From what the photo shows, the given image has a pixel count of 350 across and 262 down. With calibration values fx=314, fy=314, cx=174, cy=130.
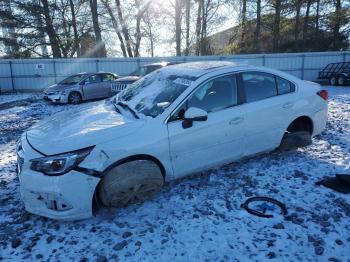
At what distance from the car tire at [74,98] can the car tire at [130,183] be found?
10491 mm

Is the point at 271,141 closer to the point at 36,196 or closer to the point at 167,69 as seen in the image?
the point at 167,69

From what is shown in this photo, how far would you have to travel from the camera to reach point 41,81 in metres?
20.4

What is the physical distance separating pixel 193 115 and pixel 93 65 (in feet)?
60.4

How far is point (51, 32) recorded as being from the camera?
84.3ft

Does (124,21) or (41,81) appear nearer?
(41,81)

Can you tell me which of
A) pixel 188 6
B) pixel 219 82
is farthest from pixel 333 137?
pixel 188 6

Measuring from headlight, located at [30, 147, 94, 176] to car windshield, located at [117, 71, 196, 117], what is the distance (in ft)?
3.71

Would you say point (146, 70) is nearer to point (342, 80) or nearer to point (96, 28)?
point (342, 80)

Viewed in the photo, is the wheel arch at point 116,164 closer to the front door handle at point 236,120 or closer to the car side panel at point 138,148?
the car side panel at point 138,148

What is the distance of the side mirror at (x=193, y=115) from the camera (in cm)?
378

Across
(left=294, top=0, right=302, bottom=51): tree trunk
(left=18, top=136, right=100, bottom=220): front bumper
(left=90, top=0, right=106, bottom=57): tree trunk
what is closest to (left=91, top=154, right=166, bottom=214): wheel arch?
(left=18, top=136, right=100, bottom=220): front bumper

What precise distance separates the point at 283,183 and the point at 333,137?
2.73m

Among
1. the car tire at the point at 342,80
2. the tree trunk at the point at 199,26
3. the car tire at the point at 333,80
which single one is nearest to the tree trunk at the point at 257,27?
the tree trunk at the point at 199,26

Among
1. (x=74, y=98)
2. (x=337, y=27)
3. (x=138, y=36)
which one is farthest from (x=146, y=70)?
(x=337, y=27)
